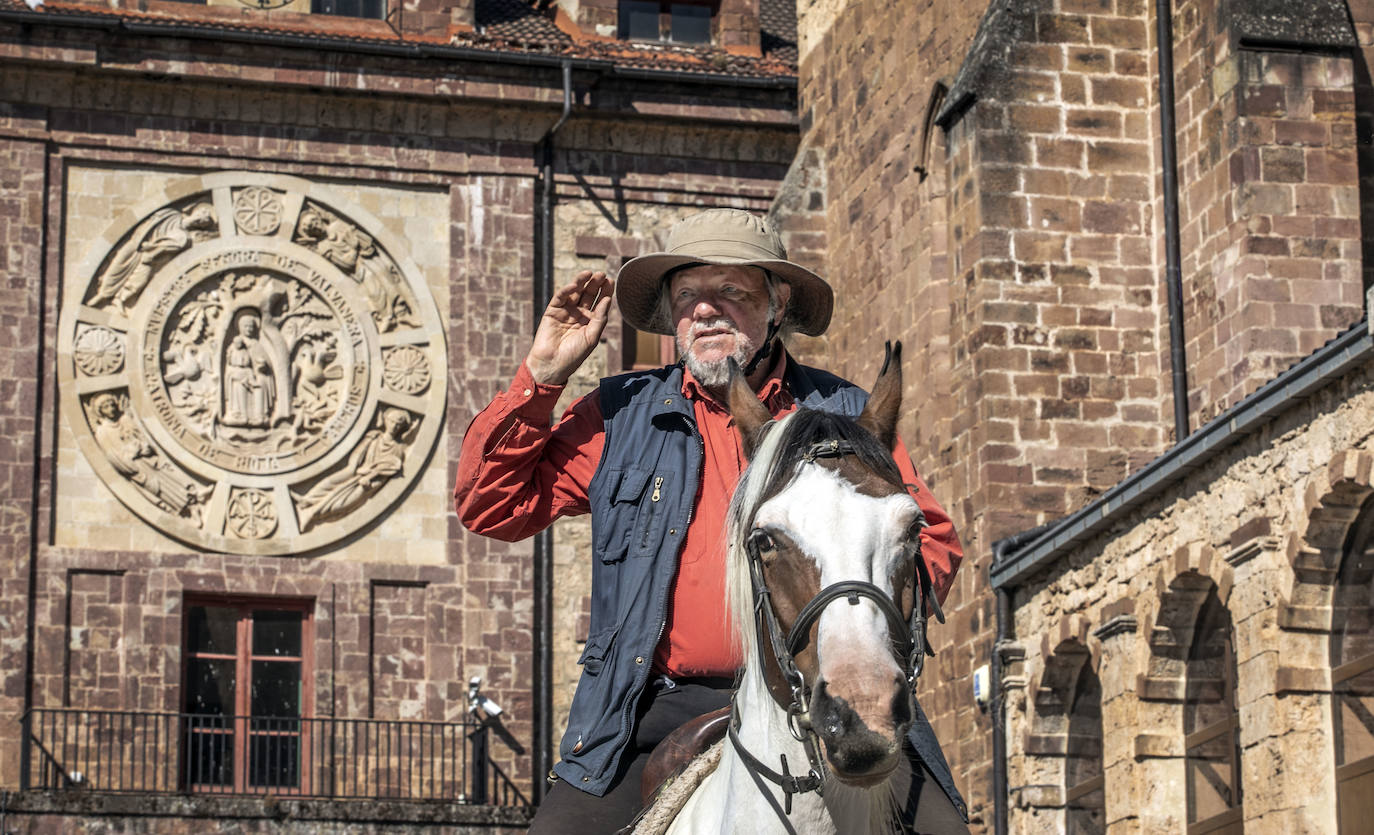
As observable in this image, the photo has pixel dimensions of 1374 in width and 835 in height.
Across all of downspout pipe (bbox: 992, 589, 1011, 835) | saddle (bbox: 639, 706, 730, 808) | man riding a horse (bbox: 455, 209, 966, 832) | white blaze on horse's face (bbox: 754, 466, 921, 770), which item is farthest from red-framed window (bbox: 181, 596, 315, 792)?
white blaze on horse's face (bbox: 754, 466, 921, 770)

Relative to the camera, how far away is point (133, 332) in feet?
82.6

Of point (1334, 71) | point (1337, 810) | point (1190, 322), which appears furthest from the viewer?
point (1190, 322)

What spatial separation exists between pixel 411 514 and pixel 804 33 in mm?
6424

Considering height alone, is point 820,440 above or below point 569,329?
below

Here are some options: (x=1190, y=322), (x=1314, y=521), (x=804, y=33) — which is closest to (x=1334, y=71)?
(x=1190, y=322)

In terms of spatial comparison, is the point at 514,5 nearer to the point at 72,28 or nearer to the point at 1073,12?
the point at 72,28

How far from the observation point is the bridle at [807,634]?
4.28 meters

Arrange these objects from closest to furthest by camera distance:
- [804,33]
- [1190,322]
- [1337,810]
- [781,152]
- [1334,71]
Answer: [1337,810]
[1334,71]
[1190,322]
[804,33]
[781,152]

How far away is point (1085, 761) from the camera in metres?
17.2

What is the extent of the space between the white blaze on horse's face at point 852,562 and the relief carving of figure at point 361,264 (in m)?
21.6

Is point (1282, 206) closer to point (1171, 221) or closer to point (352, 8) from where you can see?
point (1171, 221)

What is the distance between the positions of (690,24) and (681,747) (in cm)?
2352

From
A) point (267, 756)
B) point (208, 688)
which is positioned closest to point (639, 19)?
point (208, 688)

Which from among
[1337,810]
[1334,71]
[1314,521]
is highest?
[1334,71]
